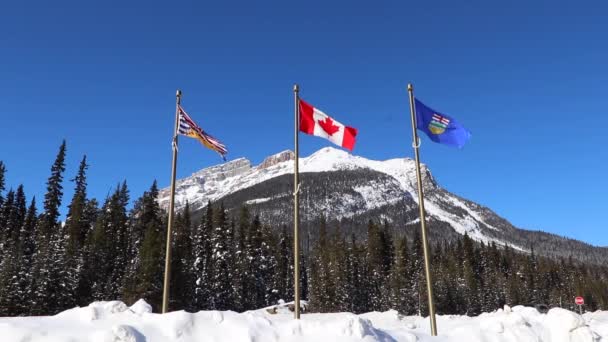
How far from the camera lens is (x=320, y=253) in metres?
109

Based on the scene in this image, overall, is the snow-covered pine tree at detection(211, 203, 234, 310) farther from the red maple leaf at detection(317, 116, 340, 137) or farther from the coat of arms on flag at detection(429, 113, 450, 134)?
the coat of arms on flag at detection(429, 113, 450, 134)

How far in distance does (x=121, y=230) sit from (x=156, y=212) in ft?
20.3

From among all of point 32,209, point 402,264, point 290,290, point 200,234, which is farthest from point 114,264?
point 402,264

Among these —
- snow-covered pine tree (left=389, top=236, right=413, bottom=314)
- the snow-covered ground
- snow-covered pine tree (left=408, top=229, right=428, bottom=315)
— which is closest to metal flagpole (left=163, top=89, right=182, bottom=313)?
the snow-covered ground

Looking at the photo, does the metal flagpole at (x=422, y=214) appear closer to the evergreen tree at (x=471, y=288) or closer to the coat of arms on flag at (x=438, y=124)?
the coat of arms on flag at (x=438, y=124)

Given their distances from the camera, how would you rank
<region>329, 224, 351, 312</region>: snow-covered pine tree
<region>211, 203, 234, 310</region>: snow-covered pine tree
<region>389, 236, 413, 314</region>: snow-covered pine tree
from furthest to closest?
<region>389, 236, 413, 314</region>: snow-covered pine tree
<region>329, 224, 351, 312</region>: snow-covered pine tree
<region>211, 203, 234, 310</region>: snow-covered pine tree

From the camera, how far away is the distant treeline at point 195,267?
52.0m

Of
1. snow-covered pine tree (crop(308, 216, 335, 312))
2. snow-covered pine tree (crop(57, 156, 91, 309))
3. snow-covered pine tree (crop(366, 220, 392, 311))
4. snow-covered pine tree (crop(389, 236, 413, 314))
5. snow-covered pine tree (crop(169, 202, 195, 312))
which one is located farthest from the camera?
snow-covered pine tree (crop(366, 220, 392, 311))

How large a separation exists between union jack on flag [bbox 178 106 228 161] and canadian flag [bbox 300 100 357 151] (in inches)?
118

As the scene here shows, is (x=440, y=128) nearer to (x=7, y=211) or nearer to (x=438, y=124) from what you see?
(x=438, y=124)

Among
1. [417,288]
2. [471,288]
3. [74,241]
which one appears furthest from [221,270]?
[471,288]

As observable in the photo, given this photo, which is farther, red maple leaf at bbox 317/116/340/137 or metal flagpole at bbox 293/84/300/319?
red maple leaf at bbox 317/116/340/137

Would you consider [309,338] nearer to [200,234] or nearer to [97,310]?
[97,310]

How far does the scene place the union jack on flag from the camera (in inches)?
649
